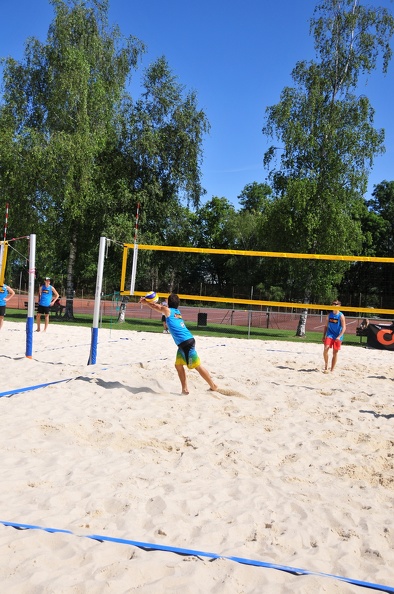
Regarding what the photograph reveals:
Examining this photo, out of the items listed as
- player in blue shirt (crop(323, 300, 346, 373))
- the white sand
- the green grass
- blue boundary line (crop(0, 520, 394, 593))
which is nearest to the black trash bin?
the green grass

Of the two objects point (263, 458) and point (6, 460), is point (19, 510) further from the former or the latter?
point (263, 458)

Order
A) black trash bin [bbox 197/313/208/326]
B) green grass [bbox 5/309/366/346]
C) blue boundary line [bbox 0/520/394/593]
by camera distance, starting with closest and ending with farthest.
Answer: blue boundary line [bbox 0/520/394/593] → green grass [bbox 5/309/366/346] → black trash bin [bbox 197/313/208/326]

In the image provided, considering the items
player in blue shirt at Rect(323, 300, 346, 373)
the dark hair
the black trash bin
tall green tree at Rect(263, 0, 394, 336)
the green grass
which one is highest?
tall green tree at Rect(263, 0, 394, 336)

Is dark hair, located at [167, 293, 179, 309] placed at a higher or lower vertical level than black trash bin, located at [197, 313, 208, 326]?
higher

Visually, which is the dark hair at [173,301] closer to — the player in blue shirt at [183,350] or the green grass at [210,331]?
the player in blue shirt at [183,350]

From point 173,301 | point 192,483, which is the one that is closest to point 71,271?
point 173,301

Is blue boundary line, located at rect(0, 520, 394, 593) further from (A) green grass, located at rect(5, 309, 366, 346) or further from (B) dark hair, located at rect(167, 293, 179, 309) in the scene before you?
(A) green grass, located at rect(5, 309, 366, 346)

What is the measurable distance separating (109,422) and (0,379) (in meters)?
2.28

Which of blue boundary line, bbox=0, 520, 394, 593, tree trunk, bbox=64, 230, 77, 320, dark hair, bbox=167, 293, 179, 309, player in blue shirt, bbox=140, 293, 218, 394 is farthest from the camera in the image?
tree trunk, bbox=64, 230, 77, 320

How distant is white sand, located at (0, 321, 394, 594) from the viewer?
6.97ft

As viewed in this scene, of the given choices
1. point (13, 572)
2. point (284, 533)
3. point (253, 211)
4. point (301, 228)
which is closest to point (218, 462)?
point (284, 533)

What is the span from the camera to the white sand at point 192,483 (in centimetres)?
212

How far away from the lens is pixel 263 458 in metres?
3.71

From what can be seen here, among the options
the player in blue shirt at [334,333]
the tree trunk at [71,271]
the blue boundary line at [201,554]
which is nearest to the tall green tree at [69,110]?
the tree trunk at [71,271]
